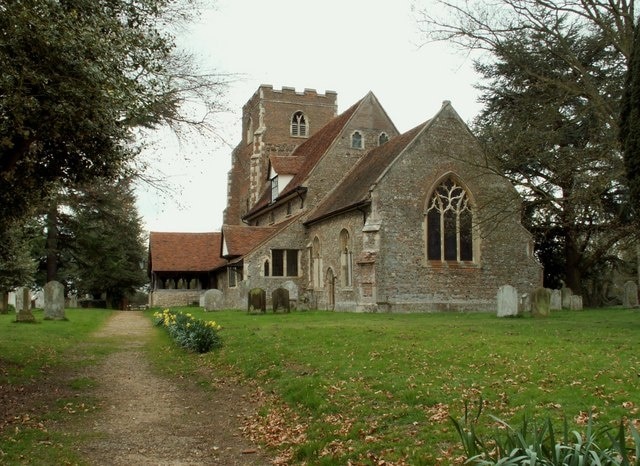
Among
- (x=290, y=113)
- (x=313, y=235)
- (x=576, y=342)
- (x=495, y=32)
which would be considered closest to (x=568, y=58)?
(x=495, y=32)

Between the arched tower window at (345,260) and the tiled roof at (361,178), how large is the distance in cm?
125

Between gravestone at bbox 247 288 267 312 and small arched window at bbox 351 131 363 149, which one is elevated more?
small arched window at bbox 351 131 363 149

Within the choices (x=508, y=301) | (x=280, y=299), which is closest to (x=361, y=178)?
(x=280, y=299)

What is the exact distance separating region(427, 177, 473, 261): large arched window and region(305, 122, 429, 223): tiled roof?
8.35ft

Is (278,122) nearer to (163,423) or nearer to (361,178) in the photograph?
(361,178)

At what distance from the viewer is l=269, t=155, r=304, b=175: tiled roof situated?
35.2 metres

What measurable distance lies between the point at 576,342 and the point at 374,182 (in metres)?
14.3

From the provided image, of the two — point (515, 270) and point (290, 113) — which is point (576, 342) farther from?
point (290, 113)

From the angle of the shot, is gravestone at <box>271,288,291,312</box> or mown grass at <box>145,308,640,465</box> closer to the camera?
mown grass at <box>145,308,640,465</box>

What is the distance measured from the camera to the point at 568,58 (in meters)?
16.2

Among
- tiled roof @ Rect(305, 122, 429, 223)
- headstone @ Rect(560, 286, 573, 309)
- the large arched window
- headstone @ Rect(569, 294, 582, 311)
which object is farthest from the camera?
→ headstone @ Rect(560, 286, 573, 309)

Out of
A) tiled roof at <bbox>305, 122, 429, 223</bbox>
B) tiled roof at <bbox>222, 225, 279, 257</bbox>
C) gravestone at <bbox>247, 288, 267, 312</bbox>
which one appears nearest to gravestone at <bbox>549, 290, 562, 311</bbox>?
tiled roof at <bbox>305, 122, 429, 223</bbox>

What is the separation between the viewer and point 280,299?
25328 mm

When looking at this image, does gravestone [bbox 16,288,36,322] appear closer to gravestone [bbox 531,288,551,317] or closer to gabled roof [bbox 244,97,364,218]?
gabled roof [bbox 244,97,364,218]
